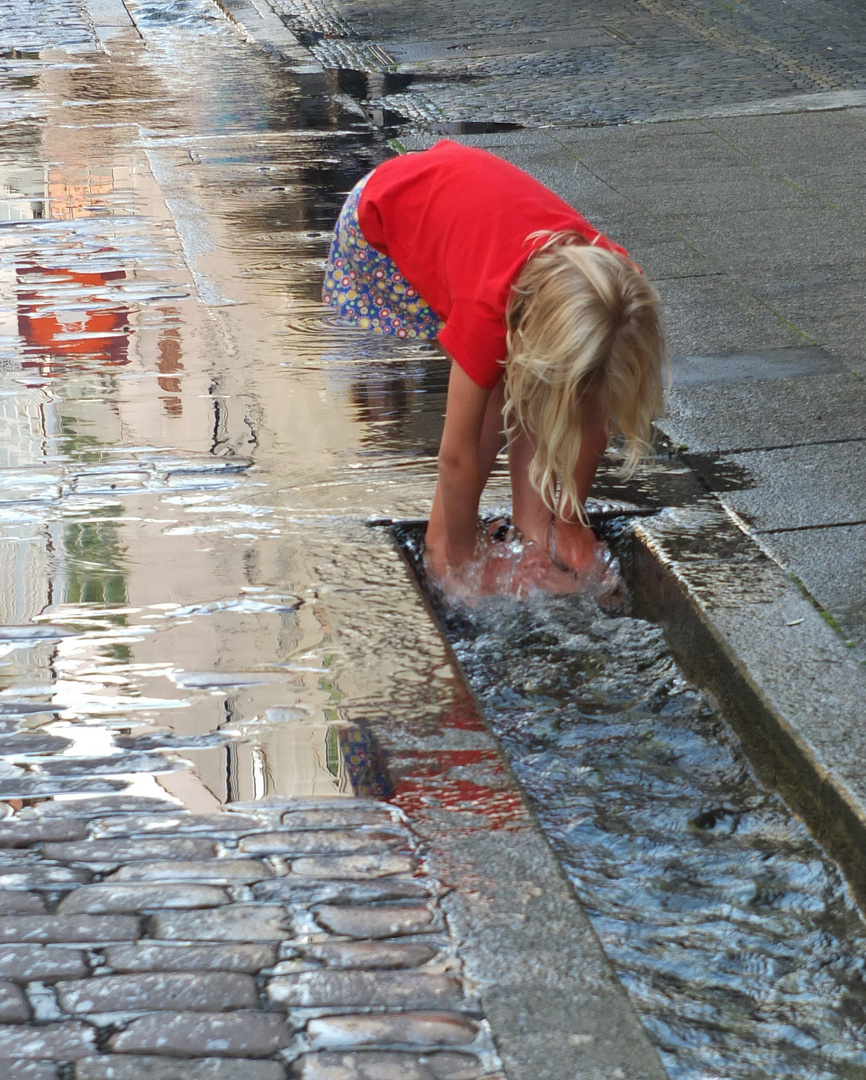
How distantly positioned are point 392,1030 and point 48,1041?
51cm

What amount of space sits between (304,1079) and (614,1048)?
0.46m

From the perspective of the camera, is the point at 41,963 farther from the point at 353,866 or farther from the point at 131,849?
the point at 353,866

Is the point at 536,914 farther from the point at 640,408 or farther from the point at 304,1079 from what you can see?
the point at 640,408

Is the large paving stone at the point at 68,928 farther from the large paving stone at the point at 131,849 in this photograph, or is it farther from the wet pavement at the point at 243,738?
the large paving stone at the point at 131,849

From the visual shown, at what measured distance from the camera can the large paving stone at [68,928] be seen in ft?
7.38

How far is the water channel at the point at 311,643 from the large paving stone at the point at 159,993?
532 mm

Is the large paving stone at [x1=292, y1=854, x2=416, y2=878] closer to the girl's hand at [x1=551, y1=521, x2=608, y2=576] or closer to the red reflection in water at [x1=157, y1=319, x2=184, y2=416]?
the girl's hand at [x1=551, y1=521, x2=608, y2=576]

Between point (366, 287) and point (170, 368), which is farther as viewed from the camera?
point (170, 368)

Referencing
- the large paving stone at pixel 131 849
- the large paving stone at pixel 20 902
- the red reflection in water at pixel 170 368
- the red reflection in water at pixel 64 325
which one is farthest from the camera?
the red reflection in water at pixel 64 325

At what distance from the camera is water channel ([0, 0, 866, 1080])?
2480mm

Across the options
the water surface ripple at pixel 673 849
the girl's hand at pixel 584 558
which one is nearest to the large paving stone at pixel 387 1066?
the water surface ripple at pixel 673 849

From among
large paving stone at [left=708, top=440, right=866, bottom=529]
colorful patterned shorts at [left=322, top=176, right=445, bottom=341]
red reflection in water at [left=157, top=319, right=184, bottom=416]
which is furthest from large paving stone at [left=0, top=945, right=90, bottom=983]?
red reflection in water at [left=157, top=319, right=184, bottom=416]

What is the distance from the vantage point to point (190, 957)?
221cm

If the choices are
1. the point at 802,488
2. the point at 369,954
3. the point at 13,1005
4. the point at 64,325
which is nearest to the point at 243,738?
the point at 369,954
